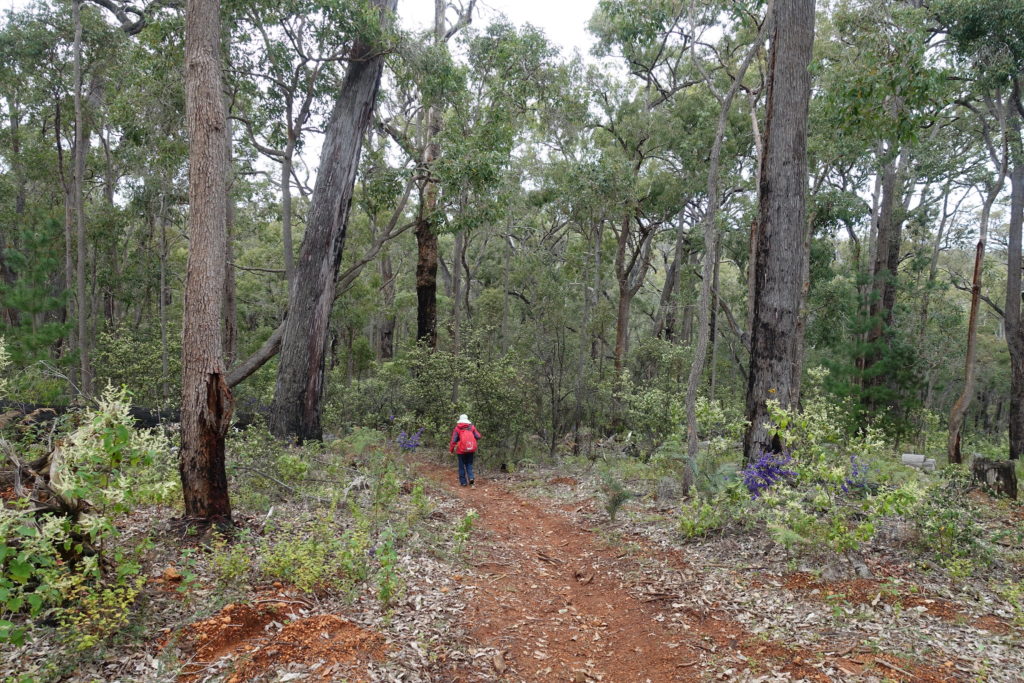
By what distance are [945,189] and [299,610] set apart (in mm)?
26164

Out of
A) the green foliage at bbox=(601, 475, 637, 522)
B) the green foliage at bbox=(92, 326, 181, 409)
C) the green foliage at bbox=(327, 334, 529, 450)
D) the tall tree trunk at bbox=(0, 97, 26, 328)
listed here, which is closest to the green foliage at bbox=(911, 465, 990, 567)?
the green foliage at bbox=(601, 475, 637, 522)

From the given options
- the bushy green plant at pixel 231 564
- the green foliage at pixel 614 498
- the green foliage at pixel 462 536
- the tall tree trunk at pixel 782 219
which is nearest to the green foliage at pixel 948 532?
the tall tree trunk at pixel 782 219

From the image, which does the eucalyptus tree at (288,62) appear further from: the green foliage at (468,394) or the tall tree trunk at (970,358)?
the tall tree trunk at (970,358)

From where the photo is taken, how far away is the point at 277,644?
405cm

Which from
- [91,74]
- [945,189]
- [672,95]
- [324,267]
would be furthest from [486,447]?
[945,189]

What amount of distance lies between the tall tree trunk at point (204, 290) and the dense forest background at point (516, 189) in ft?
9.08

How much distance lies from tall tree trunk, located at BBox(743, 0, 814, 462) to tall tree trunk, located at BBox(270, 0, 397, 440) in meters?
7.42

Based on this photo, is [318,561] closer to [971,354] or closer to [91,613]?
[91,613]

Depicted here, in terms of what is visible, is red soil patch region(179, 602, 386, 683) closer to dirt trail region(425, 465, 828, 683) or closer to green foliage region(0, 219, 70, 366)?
dirt trail region(425, 465, 828, 683)

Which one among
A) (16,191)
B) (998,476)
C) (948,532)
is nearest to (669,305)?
(998,476)

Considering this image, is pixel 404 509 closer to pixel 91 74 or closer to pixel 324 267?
pixel 324 267

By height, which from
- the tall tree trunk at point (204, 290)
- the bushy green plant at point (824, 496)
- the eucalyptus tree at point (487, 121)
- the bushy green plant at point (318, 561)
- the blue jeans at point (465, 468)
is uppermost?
the eucalyptus tree at point (487, 121)

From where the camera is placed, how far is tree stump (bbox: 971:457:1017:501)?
8.79 meters

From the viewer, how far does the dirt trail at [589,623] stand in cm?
438
